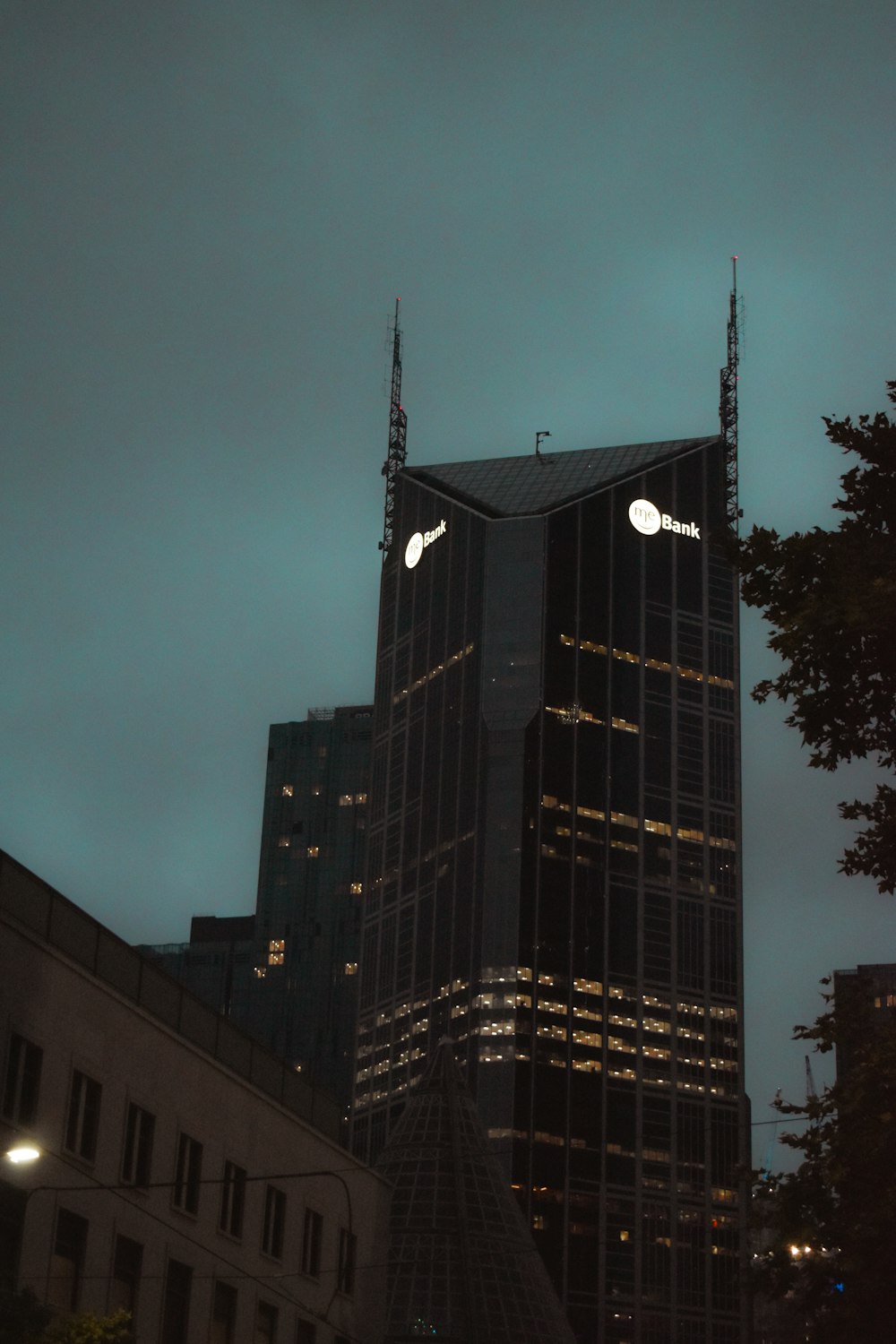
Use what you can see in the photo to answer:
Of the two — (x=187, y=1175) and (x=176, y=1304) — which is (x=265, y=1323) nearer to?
(x=176, y=1304)

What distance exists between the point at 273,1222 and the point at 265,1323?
3.38m

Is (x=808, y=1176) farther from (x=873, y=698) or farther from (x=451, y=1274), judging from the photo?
(x=451, y=1274)

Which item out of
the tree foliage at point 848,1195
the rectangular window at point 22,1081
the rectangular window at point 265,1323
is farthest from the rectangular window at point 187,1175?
the tree foliage at point 848,1195

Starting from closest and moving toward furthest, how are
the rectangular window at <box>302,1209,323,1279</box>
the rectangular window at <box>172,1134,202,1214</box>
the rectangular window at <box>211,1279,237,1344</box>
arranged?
the rectangular window at <box>172,1134,202,1214</box> < the rectangular window at <box>211,1279,237,1344</box> < the rectangular window at <box>302,1209,323,1279</box>

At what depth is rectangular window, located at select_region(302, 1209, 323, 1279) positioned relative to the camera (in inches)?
2864

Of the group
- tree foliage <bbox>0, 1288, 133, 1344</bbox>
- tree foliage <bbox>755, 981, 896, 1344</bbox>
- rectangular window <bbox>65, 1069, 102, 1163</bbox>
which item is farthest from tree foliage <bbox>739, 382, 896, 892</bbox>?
rectangular window <bbox>65, 1069, 102, 1163</bbox>

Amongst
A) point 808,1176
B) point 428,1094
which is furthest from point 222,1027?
point 428,1094

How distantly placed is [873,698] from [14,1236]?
30684mm

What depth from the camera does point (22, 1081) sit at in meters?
55.2

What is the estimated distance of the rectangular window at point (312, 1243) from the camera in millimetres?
72750

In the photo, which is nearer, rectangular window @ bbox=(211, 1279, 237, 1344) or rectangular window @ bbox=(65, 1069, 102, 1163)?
rectangular window @ bbox=(65, 1069, 102, 1163)

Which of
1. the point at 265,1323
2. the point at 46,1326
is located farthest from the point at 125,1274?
the point at 46,1326

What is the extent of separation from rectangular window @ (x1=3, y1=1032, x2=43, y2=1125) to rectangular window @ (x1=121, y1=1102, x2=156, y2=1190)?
576cm

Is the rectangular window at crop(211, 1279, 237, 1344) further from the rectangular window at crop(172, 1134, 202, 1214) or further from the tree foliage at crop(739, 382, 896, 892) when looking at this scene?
the tree foliage at crop(739, 382, 896, 892)
